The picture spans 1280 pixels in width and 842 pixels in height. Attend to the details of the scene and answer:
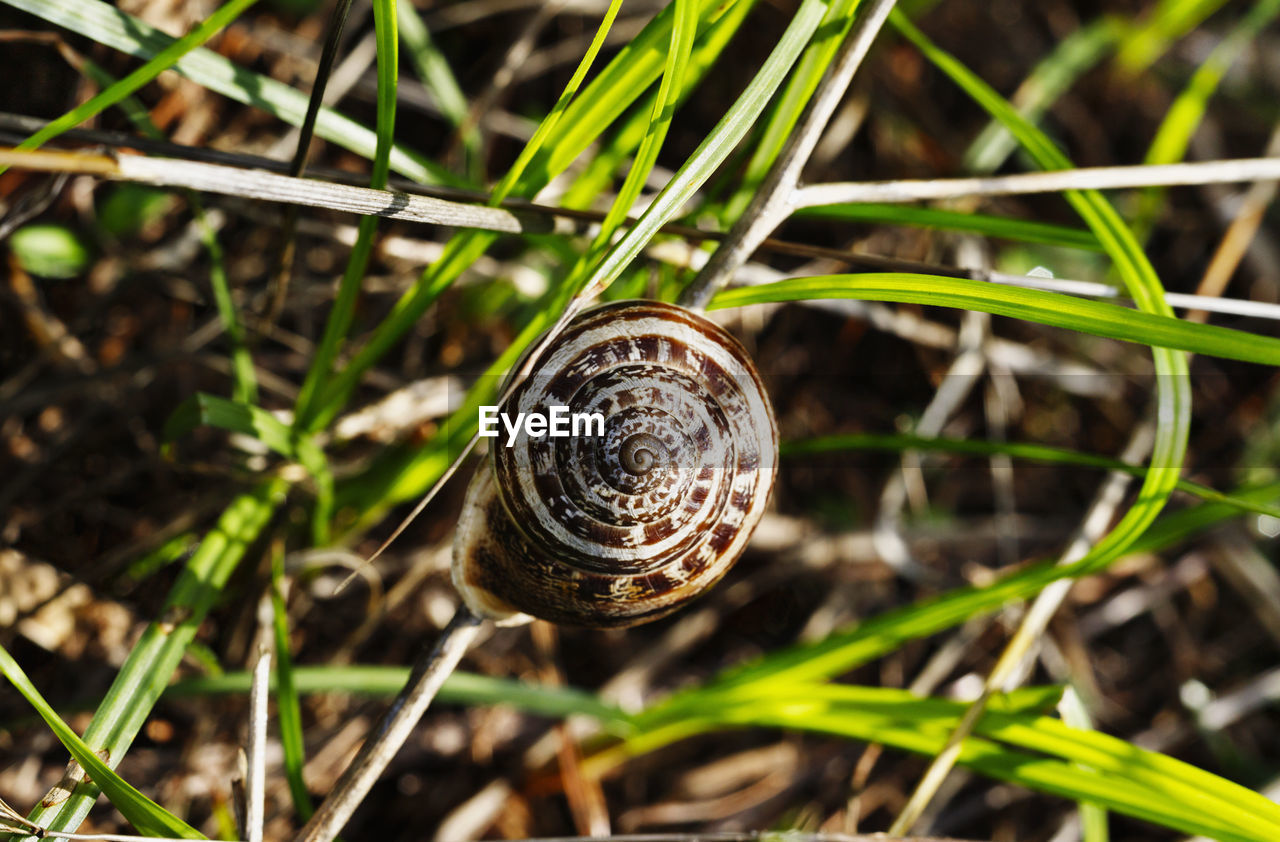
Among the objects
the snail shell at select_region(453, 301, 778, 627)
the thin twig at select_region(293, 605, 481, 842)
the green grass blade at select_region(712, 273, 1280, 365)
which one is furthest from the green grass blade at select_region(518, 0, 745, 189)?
the thin twig at select_region(293, 605, 481, 842)

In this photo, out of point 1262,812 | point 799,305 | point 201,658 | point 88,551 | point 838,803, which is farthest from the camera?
point 799,305

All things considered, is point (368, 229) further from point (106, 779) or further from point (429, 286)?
point (106, 779)

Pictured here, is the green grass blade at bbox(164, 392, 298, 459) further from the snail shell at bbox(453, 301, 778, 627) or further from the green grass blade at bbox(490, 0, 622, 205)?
the green grass blade at bbox(490, 0, 622, 205)

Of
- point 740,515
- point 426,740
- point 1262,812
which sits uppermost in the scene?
point 740,515

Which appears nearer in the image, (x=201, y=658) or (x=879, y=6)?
(x=879, y=6)

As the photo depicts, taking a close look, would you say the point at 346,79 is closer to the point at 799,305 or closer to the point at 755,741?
the point at 799,305

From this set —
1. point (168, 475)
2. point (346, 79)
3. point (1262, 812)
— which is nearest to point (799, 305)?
point (346, 79)

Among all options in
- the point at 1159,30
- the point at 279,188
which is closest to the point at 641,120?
the point at 279,188

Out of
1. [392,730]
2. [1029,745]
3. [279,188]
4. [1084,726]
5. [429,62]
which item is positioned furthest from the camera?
[429,62]
